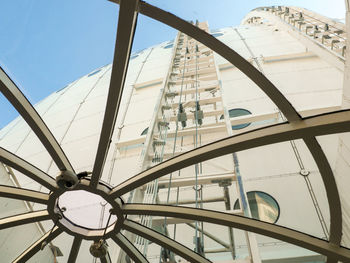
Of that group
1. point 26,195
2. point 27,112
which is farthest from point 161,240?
point 27,112

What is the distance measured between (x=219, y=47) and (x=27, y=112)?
2.43 m

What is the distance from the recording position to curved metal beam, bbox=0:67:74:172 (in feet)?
11.1

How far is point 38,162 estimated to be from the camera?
37.5 ft

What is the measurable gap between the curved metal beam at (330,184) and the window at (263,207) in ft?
10.4

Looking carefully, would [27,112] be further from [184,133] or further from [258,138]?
[184,133]

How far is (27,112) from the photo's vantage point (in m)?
3.51

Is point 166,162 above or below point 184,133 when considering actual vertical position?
below

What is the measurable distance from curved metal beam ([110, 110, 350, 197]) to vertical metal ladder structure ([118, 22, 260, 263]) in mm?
1443

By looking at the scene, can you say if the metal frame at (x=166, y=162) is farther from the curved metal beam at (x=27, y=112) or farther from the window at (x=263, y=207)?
the window at (x=263, y=207)

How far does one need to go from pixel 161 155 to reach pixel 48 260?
338 cm

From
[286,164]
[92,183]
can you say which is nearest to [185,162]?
[92,183]

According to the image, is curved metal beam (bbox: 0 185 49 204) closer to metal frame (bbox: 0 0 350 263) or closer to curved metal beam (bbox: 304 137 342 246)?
metal frame (bbox: 0 0 350 263)

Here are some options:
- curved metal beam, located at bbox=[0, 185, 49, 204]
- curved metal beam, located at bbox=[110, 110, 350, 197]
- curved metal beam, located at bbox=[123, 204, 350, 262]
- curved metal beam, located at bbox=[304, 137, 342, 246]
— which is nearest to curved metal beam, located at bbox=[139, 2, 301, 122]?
curved metal beam, located at bbox=[110, 110, 350, 197]

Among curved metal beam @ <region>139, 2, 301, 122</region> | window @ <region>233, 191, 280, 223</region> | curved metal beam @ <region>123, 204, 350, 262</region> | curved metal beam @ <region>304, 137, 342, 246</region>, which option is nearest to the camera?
curved metal beam @ <region>139, 2, 301, 122</region>
